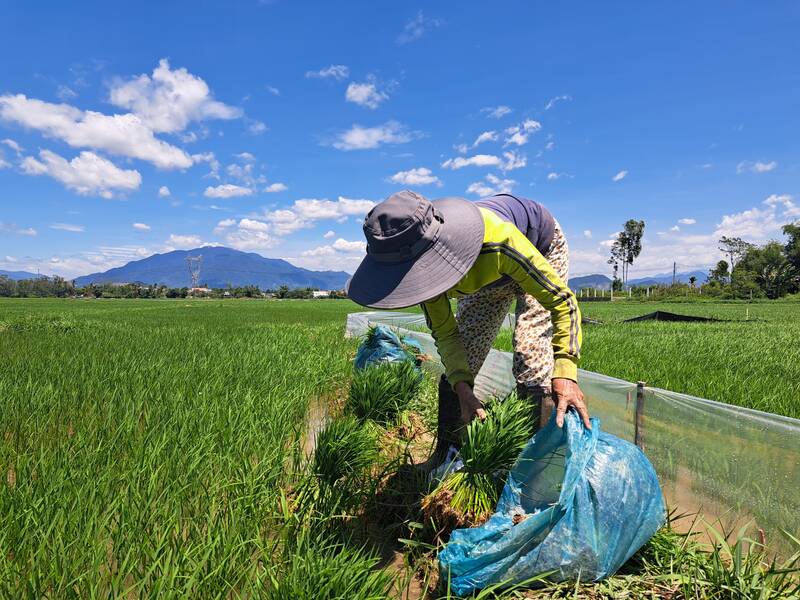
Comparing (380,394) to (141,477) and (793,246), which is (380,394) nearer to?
(141,477)

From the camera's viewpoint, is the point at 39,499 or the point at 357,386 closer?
the point at 39,499

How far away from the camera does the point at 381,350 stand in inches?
151

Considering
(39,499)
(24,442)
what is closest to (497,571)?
(39,499)

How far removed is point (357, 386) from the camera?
286 cm

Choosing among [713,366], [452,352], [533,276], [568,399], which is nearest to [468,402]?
[452,352]

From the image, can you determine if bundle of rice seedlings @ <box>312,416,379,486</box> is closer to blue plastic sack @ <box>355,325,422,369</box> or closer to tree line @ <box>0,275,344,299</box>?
blue plastic sack @ <box>355,325,422,369</box>

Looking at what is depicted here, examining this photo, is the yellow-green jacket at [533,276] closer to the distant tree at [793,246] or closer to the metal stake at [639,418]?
the metal stake at [639,418]

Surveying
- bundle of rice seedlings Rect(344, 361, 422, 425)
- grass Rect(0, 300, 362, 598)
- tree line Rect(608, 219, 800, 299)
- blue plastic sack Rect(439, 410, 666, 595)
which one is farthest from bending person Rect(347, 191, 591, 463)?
tree line Rect(608, 219, 800, 299)

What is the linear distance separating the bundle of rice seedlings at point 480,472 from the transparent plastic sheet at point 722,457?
66cm

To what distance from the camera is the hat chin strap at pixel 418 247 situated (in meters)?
1.25

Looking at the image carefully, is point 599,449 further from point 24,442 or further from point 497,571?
point 24,442

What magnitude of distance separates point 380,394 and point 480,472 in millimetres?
1318

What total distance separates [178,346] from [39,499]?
404 centimetres

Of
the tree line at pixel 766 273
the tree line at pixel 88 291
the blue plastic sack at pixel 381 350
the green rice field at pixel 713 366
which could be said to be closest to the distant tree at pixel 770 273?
the tree line at pixel 766 273
